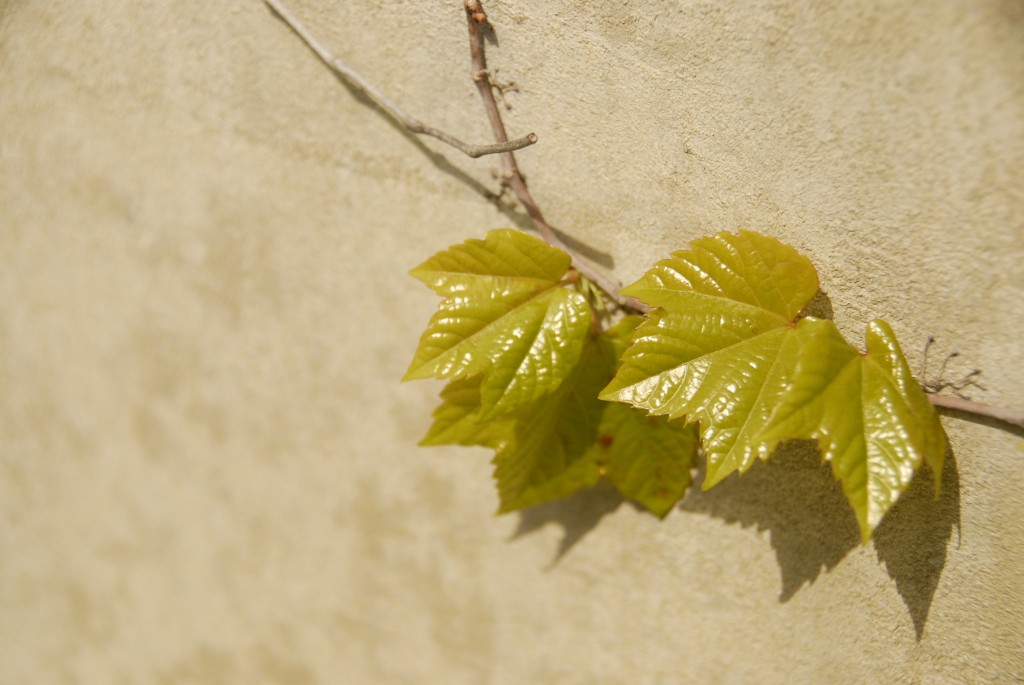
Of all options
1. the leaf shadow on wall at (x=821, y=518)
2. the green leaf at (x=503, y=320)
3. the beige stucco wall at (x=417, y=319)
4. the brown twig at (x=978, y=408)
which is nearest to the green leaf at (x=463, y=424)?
the green leaf at (x=503, y=320)

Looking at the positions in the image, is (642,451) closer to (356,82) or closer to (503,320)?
(503,320)

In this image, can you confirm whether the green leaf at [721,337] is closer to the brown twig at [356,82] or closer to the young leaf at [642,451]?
the young leaf at [642,451]

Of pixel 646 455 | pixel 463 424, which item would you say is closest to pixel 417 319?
pixel 463 424

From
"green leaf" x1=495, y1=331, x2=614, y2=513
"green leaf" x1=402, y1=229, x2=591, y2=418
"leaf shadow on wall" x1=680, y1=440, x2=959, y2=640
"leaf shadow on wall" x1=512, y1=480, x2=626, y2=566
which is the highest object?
"green leaf" x1=402, y1=229, x2=591, y2=418

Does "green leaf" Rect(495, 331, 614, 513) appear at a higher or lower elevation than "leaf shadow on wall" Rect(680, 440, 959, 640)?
higher

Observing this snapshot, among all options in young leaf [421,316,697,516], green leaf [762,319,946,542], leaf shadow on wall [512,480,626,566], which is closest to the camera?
green leaf [762,319,946,542]

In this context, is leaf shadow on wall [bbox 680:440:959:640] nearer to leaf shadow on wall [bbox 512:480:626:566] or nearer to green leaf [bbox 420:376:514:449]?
leaf shadow on wall [bbox 512:480:626:566]

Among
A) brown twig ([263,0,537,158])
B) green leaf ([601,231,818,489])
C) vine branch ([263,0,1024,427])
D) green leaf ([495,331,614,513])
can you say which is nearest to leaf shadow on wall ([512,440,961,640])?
green leaf ([495,331,614,513])

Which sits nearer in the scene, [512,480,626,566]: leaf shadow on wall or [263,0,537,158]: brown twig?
[263,0,537,158]: brown twig
